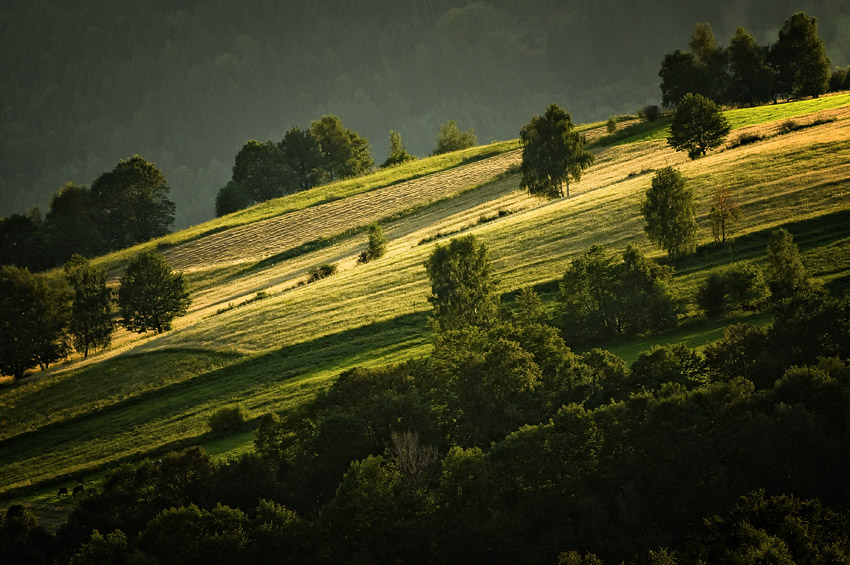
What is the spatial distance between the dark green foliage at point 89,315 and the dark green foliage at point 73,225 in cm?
6808

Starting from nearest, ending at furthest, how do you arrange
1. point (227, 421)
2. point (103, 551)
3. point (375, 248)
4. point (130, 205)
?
1. point (103, 551)
2. point (227, 421)
3. point (375, 248)
4. point (130, 205)

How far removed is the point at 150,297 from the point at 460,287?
5148 centimetres

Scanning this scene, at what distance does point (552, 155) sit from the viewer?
335 feet

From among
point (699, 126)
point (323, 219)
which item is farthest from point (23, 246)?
point (699, 126)

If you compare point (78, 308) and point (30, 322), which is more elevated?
point (78, 308)

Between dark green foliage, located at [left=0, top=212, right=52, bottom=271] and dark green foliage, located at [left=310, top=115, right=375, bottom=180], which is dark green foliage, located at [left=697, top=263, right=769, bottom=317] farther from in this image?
dark green foliage, located at [left=310, top=115, right=375, bottom=180]

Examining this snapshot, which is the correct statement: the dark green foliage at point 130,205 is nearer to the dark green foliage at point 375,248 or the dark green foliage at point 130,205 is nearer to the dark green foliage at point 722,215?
the dark green foliage at point 375,248

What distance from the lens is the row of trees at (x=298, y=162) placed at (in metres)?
179

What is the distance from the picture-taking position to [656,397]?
37.3 metres

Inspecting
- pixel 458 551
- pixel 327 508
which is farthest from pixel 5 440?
pixel 458 551

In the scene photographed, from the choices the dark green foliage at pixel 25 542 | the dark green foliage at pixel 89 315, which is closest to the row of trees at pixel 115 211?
the dark green foliage at pixel 89 315

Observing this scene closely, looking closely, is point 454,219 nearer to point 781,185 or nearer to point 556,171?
point 556,171

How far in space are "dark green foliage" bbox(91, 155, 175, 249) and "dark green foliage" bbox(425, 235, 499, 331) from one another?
127735mm

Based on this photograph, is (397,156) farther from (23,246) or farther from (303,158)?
(23,246)
